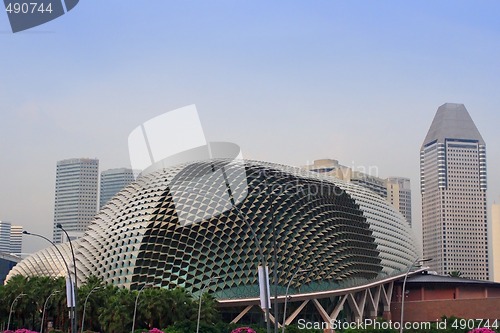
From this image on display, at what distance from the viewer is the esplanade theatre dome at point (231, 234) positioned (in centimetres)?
8944

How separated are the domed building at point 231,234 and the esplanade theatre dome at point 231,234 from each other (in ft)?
0.39

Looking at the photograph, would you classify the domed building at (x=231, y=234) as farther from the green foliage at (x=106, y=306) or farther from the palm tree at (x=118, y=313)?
the palm tree at (x=118, y=313)

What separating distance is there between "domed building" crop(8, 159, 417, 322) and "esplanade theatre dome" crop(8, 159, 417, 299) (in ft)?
0.39

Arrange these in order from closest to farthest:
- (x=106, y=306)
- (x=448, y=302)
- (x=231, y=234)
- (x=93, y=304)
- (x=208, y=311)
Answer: (x=208, y=311) → (x=106, y=306) → (x=93, y=304) → (x=231, y=234) → (x=448, y=302)

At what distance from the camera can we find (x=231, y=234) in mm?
91250

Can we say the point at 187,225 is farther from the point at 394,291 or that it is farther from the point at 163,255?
the point at 394,291

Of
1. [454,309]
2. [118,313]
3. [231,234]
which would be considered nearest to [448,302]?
[454,309]

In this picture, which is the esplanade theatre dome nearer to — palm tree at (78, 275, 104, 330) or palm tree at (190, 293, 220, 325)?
palm tree at (190, 293, 220, 325)

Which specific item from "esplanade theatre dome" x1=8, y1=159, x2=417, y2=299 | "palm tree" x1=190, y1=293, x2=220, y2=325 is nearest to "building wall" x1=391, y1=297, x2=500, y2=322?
"esplanade theatre dome" x1=8, y1=159, x2=417, y2=299

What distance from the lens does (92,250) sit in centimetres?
9825

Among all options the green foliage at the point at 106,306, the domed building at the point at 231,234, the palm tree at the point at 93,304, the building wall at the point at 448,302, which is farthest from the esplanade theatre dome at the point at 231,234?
the palm tree at the point at 93,304

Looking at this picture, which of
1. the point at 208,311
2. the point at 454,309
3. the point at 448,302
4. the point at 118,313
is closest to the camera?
the point at 118,313

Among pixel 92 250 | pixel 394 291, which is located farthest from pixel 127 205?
pixel 394 291

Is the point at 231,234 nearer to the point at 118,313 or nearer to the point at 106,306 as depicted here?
the point at 106,306
